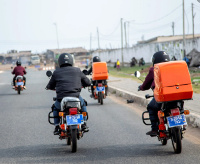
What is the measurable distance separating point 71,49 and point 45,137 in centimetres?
14236

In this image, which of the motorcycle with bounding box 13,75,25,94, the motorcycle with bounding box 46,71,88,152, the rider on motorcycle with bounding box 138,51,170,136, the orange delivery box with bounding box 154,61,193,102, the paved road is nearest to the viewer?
the orange delivery box with bounding box 154,61,193,102

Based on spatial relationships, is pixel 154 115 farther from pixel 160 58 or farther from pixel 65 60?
pixel 65 60

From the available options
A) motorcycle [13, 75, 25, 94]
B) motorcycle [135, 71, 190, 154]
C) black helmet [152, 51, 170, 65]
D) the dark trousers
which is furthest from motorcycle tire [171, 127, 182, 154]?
motorcycle [13, 75, 25, 94]

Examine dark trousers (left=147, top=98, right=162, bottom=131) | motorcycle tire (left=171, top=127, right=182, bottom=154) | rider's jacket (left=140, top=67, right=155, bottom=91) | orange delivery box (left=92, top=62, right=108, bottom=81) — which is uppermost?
rider's jacket (left=140, top=67, right=155, bottom=91)

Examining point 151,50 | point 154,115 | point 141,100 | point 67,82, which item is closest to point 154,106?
point 154,115

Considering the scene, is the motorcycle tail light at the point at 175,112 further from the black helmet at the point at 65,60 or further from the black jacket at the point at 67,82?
the black helmet at the point at 65,60

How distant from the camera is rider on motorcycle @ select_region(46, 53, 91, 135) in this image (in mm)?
7855

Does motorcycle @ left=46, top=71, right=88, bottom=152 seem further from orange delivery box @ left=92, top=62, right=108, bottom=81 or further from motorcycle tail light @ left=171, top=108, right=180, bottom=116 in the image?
orange delivery box @ left=92, top=62, right=108, bottom=81

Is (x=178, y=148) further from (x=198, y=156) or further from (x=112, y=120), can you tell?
(x=112, y=120)

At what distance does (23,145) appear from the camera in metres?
8.45

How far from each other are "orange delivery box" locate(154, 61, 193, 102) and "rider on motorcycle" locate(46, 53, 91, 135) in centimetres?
178

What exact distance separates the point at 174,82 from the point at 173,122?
2.04 feet

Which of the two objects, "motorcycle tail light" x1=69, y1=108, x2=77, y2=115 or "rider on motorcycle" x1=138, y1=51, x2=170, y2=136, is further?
"rider on motorcycle" x1=138, y1=51, x2=170, y2=136

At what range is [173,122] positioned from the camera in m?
6.82
